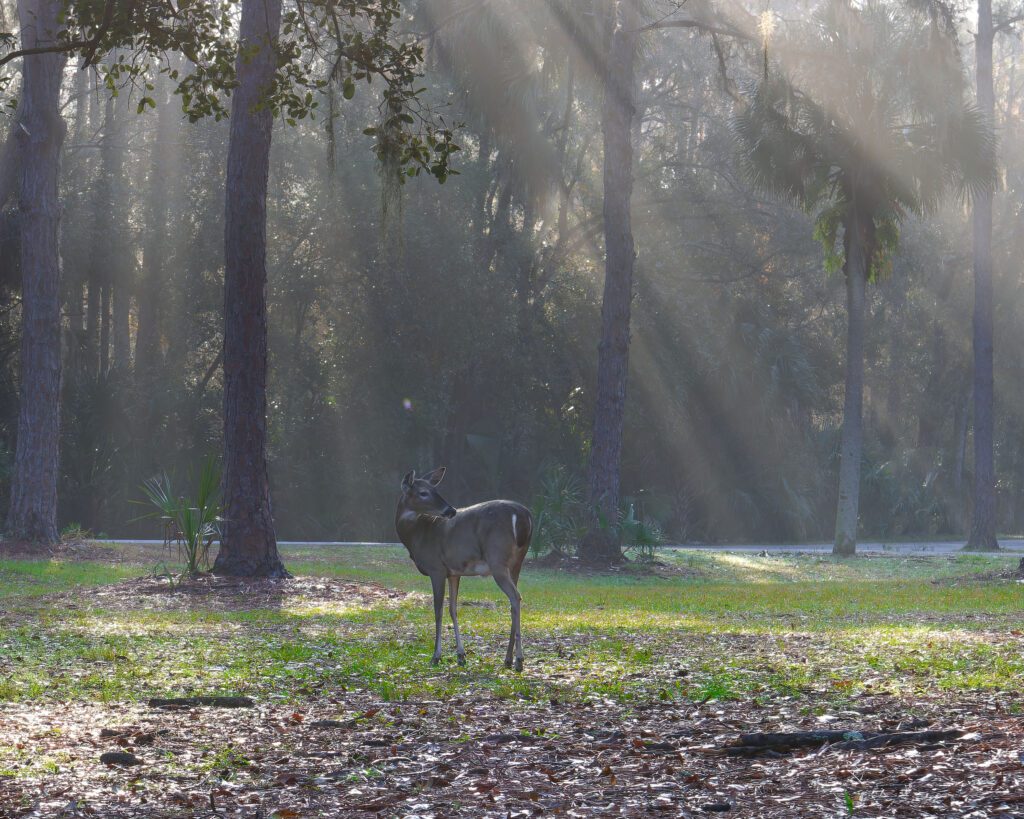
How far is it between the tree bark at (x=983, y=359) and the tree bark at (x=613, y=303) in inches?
476

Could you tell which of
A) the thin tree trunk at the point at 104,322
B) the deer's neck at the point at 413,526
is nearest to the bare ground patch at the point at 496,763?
the deer's neck at the point at 413,526

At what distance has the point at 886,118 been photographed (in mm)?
27703

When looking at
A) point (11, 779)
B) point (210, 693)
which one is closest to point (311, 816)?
point (11, 779)

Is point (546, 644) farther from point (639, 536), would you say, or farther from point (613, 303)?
point (613, 303)

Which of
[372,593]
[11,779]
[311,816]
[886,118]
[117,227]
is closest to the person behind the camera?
[311,816]

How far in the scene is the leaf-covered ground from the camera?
547cm

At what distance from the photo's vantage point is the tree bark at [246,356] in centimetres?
1730

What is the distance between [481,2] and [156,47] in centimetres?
1920

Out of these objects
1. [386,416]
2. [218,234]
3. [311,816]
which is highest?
[218,234]

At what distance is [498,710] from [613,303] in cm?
1694

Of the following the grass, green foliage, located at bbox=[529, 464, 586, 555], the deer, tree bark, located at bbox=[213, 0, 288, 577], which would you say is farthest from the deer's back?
green foliage, located at bbox=[529, 464, 586, 555]

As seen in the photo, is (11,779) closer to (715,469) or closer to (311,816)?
(311,816)

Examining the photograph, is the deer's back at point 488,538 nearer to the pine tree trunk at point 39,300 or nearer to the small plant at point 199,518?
the small plant at point 199,518

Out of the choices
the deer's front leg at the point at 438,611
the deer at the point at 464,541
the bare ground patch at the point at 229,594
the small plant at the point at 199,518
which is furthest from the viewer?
the small plant at the point at 199,518
